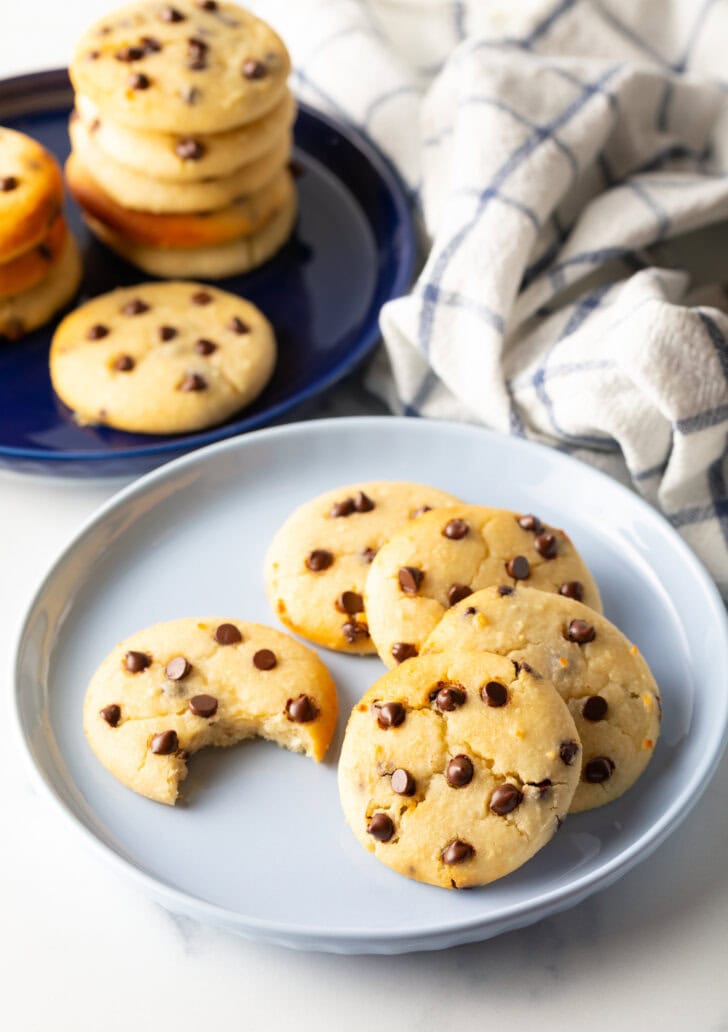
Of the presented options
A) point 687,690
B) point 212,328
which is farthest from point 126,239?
→ point 687,690

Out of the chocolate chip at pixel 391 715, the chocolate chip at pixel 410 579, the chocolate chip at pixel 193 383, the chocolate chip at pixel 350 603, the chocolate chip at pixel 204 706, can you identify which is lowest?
the chocolate chip at pixel 204 706

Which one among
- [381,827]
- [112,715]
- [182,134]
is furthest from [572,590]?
[182,134]

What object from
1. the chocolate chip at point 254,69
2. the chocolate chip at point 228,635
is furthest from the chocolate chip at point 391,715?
the chocolate chip at point 254,69

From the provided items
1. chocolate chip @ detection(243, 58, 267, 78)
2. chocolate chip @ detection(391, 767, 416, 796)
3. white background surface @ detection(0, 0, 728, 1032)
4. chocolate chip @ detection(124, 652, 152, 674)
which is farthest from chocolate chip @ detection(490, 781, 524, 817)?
chocolate chip @ detection(243, 58, 267, 78)

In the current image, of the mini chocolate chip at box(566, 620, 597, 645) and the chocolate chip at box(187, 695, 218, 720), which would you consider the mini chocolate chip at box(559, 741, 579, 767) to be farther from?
the chocolate chip at box(187, 695, 218, 720)

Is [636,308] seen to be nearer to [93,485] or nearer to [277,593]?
[277,593]

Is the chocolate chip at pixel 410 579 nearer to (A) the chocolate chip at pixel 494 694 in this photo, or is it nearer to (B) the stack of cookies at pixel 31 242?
(A) the chocolate chip at pixel 494 694
